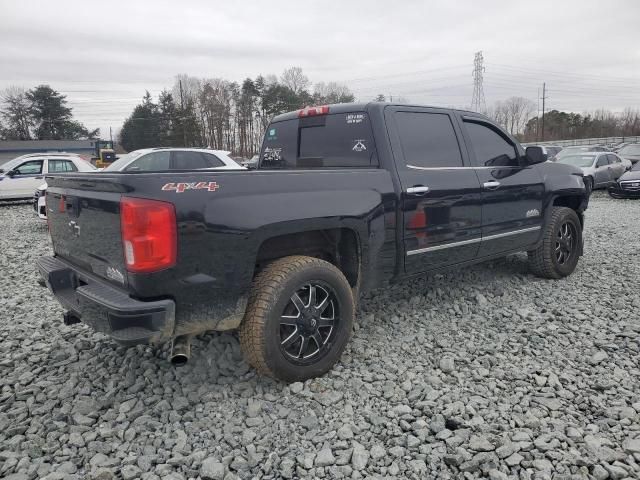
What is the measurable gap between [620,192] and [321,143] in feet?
49.3

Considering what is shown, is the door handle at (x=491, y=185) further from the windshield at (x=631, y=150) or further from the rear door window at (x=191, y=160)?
the windshield at (x=631, y=150)

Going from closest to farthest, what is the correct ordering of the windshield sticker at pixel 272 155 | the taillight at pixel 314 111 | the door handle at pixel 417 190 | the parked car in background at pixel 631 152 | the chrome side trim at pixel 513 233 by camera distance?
1. the door handle at pixel 417 190
2. the taillight at pixel 314 111
3. the chrome side trim at pixel 513 233
4. the windshield sticker at pixel 272 155
5. the parked car in background at pixel 631 152

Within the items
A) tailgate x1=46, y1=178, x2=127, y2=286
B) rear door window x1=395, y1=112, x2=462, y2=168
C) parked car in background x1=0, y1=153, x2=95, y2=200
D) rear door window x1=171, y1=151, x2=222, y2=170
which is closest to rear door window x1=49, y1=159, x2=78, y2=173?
parked car in background x1=0, y1=153, x2=95, y2=200

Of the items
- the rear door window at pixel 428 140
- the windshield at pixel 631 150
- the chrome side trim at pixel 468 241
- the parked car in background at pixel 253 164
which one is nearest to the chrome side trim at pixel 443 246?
the chrome side trim at pixel 468 241

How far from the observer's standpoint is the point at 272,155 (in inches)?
183

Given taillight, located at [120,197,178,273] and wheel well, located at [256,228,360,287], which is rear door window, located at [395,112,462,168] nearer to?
wheel well, located at [256,228,360,287]

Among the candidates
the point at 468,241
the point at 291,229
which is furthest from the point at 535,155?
the point at 291,229

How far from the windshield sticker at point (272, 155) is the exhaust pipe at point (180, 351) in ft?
7.35

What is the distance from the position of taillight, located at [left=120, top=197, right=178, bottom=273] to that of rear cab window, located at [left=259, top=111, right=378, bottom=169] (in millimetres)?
1757

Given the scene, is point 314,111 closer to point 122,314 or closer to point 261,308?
point 261,308

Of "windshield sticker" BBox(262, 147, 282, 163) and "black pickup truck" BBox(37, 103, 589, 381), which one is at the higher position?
"windshield sticker" BBox(262, 147, 282, 163)

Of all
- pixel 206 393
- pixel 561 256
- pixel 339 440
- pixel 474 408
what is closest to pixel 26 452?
pixel 206 393

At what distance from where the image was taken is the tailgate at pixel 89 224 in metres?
2.65

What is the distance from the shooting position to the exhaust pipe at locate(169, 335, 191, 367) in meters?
2.75
